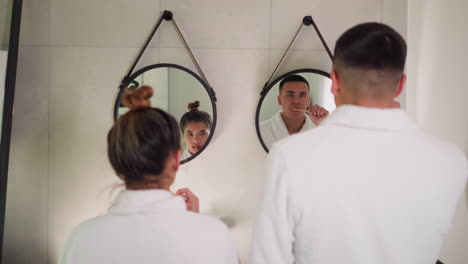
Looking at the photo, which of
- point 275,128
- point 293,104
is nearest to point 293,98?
point 293,104

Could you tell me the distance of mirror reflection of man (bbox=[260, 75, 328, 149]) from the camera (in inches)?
55.5

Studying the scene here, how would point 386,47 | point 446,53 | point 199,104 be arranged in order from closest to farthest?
1. point 386,47
2. point 446,53
3. point 199,104

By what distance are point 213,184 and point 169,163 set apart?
0.67 meters

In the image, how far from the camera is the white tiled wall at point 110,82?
4.69 feet

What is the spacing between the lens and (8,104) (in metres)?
1.28

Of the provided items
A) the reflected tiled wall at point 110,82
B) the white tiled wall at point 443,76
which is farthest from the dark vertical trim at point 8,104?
the white tiled wall at point 443,76

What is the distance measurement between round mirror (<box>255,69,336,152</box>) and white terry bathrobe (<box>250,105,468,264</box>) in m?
0.59

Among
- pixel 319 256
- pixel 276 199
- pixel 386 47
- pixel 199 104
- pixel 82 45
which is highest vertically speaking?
pixel 82 45

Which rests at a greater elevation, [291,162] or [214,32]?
[214,32]

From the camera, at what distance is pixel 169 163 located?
796 mm

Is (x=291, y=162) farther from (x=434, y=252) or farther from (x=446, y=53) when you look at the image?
(x=446, y=53)

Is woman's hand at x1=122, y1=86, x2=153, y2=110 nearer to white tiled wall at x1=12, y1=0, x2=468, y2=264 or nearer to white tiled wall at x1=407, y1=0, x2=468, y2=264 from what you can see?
white tiled wall at x1=12, y1=0, x2=468, y2=264

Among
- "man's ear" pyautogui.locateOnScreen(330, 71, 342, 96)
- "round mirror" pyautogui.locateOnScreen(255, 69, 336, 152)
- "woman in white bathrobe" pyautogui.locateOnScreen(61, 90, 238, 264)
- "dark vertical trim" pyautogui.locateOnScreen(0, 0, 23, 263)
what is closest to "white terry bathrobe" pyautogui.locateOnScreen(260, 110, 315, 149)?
"round mirror" pyautogui.locateOnScreen(255, 69, 336, 152)

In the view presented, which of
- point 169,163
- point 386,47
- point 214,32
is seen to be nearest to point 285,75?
point 214,32
